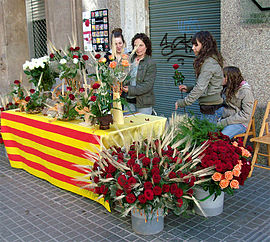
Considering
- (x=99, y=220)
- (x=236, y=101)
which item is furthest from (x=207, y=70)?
(x=99, y=220)

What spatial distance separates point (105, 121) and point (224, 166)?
134 cm

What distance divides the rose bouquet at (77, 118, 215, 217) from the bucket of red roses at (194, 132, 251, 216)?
0.10 metres

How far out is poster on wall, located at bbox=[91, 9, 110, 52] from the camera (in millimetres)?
7504

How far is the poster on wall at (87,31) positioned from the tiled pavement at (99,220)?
427cm

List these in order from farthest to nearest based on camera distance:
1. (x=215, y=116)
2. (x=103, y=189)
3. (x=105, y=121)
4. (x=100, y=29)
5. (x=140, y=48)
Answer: (x=100, y=29), (x=140, y=48), (x=215, y=116), (x=105, y=121), (x=103, y=189)

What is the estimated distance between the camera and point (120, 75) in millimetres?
3914

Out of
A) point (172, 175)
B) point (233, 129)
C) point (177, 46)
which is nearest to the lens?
point (172, 175)

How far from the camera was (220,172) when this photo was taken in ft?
11.0

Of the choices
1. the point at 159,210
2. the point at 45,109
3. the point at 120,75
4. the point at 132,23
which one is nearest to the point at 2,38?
the point at 132,23

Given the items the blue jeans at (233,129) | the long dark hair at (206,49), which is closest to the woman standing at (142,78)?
the long dark hair at (206,49)

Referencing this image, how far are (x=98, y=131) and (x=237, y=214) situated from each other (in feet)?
5.60

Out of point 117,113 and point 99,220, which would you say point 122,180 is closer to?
point 99,220

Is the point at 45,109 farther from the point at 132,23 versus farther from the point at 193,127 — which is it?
the point at 132,23

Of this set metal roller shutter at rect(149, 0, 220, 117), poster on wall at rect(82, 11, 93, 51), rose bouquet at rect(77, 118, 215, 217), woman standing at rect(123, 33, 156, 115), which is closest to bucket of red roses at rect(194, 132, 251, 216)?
rose bouquet at rect(77, 118, 215, 217)
